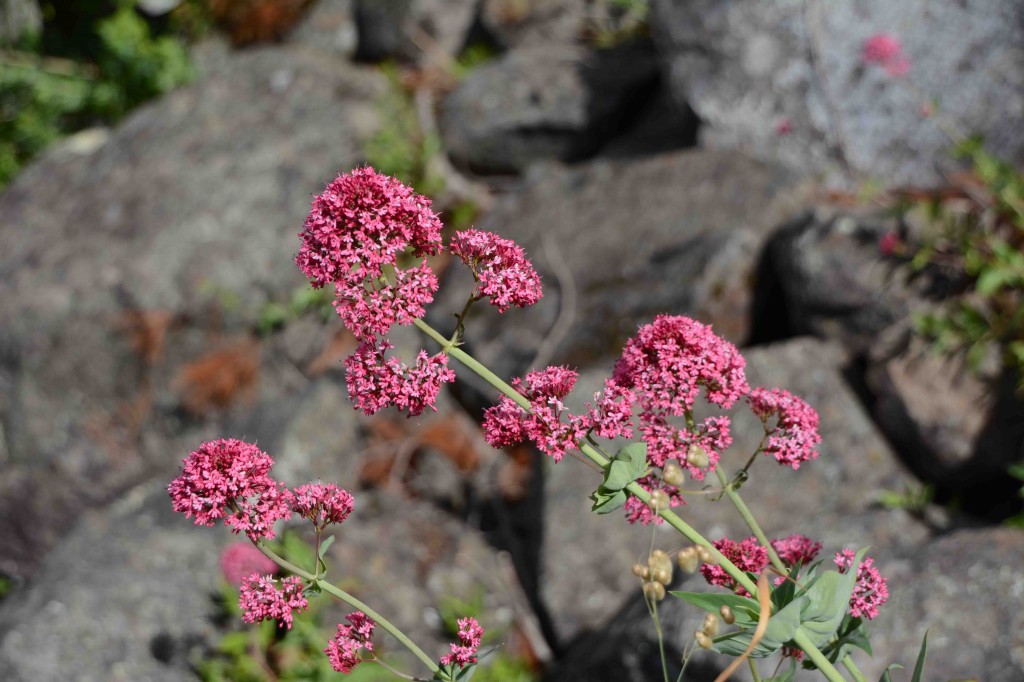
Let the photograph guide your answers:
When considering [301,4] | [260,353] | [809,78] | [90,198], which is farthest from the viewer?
[301,4]

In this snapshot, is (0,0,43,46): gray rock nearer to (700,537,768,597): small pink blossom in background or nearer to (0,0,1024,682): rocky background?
(0,0,1024,682): rocky background

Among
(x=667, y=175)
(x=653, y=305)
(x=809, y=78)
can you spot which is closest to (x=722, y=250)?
(x=653, y=305)

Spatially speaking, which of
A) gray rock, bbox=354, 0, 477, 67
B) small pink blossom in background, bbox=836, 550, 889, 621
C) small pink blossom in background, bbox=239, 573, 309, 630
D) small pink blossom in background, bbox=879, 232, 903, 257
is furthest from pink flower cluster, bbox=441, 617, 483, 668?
gray rock, bbox=354, 0, 477, 67

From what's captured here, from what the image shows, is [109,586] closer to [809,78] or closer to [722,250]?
[722,250]

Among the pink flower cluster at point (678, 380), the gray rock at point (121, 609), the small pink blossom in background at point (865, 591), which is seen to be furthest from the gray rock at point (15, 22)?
the small pink blossom in background at point (865, 591)

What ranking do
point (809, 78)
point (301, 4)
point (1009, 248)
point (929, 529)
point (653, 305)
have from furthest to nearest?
point (301, 4), point (809, 78), point (653, 305), point (1009, 248), point (929, 529)

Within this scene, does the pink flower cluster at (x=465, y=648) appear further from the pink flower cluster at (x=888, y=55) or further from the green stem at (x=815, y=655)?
the pink flower cluster at (x=888, y=55)

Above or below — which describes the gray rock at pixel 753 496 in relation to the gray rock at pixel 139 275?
above

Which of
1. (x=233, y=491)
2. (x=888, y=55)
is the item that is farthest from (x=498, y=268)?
(x=888, y=55)
